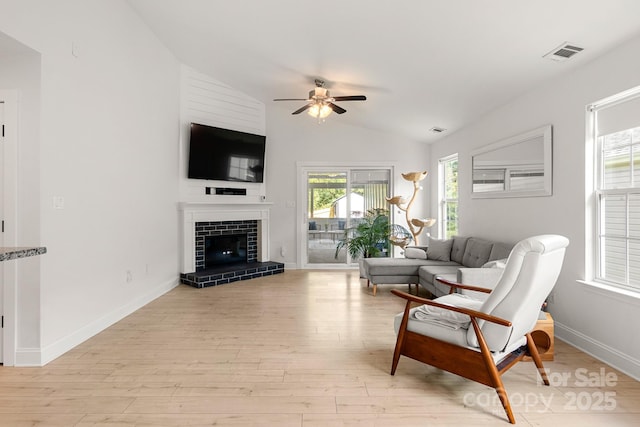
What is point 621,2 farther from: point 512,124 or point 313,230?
point 313,230

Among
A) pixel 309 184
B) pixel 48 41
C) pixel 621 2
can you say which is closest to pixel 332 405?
pixel 621 2

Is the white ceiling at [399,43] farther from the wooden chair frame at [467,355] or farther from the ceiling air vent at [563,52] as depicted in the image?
the wooden chair frame at [467,355]

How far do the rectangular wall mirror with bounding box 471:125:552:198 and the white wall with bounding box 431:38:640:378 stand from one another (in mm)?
84

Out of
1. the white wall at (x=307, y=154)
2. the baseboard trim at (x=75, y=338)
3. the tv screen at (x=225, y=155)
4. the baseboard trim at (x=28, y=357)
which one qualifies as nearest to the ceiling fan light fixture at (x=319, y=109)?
the tv screen at (x=225, y=155)

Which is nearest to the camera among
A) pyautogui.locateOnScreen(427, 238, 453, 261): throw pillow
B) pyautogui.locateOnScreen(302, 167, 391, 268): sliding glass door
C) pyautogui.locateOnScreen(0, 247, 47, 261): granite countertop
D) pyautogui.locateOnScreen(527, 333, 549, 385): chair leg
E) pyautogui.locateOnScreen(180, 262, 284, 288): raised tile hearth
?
pyautogui.locateOnScreen(0, 247, 47, 261): granite countertop

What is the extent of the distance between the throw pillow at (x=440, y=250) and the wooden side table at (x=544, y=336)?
2.27 m

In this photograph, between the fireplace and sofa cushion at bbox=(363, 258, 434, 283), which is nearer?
sofa cushion at bbox=(363, 258, 434, 283)

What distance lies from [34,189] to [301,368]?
249 cm

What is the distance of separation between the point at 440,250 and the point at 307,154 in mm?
3084

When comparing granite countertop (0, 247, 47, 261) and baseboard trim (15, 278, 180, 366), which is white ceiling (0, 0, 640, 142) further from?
baseboard trim (15, 278, 180, 366)

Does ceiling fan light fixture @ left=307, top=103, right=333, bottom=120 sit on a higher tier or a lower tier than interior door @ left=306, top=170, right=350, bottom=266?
higher

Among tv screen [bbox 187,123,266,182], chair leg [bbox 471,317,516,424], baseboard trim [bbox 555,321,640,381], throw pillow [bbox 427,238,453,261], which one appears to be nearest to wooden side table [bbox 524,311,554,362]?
baseboard trim [bbox 555,321,640,381]

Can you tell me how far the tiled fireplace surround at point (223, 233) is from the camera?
5.46 m

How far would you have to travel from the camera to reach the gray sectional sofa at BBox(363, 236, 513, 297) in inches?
163
